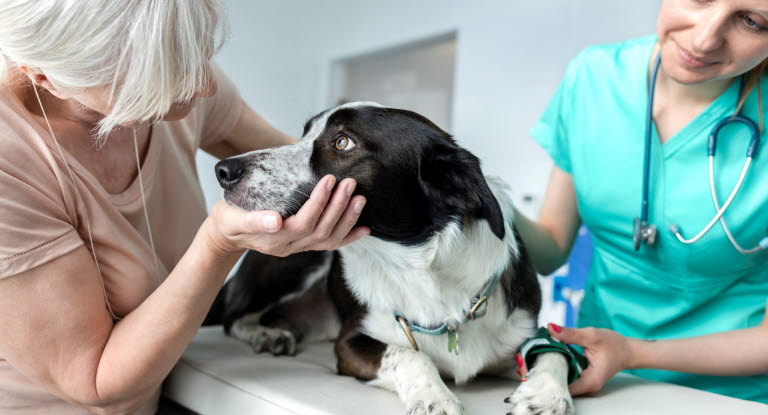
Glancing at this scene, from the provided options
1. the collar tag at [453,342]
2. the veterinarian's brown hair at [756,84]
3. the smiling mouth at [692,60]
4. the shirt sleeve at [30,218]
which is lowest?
the collar tag at [453,342]

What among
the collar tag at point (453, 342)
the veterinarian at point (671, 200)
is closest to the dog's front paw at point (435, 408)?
the collar tag at point (453, 342)

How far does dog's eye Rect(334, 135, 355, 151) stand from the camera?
1.11 meters

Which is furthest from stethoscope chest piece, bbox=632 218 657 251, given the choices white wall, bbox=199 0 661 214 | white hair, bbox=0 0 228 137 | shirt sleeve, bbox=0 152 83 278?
white wall, bbox=199 0 661 214

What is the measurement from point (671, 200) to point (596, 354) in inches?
18.6

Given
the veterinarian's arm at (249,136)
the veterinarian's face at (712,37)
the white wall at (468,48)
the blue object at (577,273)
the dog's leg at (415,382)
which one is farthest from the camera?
the white wall at (468,48)

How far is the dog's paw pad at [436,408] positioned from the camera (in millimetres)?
887

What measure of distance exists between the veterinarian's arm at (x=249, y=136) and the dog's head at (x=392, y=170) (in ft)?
1.20

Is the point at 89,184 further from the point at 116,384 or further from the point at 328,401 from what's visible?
the point at 328,401

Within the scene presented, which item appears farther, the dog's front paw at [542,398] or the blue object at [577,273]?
the blue object at [577,273]

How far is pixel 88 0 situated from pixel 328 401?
0.73 metres

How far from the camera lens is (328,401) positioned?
941mm

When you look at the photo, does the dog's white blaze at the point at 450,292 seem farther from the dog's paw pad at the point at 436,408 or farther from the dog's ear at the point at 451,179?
the dog's paw pad at the point at 436,408

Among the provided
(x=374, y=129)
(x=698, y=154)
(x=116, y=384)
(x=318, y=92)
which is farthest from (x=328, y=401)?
(x=318, y=92)

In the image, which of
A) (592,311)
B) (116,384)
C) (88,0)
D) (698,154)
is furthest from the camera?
(592,311)
